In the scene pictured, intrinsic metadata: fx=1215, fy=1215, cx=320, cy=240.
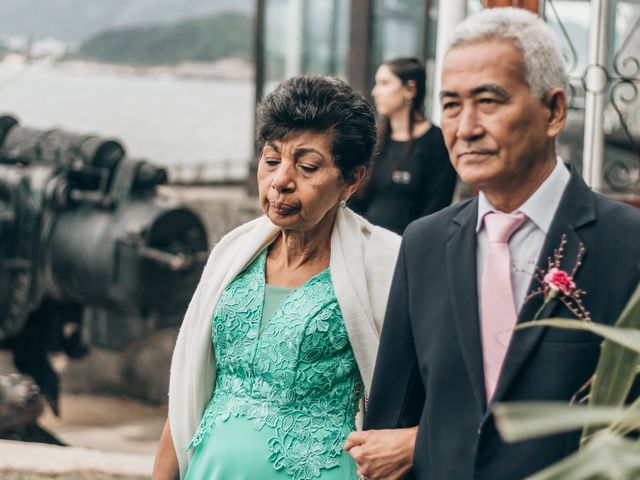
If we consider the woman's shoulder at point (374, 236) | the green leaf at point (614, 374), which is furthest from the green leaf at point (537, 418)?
the woman's shoulder at point (374, 236)

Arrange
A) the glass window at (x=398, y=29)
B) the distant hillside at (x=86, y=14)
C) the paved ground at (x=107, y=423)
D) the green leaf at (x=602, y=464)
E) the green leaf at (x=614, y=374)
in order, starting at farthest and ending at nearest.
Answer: the distant hillside at (x=86, y=14), the glass window at (x=398, y=29), the paved ground at (x=107, y=423), the green leaf at (x=614, y=374), the green leaf at (x=602, y=464)

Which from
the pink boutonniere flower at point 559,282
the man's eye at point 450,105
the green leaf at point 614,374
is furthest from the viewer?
the man's eye at point 450,105

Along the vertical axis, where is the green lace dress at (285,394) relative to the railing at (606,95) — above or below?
below

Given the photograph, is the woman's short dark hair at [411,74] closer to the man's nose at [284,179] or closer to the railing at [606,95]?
the railing at [606,95]

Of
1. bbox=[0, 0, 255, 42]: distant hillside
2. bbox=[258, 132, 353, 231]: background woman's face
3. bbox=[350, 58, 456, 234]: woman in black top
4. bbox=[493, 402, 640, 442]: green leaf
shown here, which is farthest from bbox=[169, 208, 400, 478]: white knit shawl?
bbox=[0, 0, 255, 42]: distant hillside

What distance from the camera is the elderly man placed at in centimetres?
192

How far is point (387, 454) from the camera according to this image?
6.98 ft

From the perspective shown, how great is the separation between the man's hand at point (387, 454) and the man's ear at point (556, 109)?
22.8 inches

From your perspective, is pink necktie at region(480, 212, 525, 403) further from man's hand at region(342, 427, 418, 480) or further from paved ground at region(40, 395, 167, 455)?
paved ground at region(40, 395, 167, 455)

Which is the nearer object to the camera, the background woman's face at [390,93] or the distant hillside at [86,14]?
the background woman's face at [390,93]

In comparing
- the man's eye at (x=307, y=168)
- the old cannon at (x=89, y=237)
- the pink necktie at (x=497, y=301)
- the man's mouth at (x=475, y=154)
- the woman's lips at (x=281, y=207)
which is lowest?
the old cannon at (x=89, y=237)

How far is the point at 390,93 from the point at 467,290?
3.32 m

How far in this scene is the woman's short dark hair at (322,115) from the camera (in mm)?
2477

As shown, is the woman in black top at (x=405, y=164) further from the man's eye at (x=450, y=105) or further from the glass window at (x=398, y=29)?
the glass window at (x=398, y=29)
